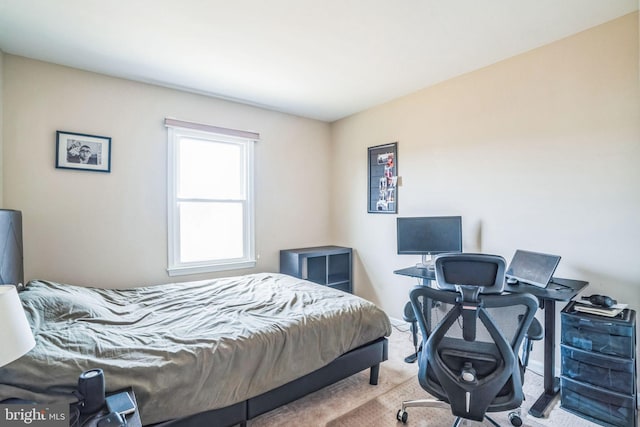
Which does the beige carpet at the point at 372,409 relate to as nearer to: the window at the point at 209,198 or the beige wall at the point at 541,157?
the beige wall at the point at 541,157

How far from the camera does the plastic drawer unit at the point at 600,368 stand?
1.81 meters

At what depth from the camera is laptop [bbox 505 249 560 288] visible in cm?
216

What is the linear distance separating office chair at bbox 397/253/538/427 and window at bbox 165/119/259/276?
8.14 ft

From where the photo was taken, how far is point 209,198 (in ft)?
11.4

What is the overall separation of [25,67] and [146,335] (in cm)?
250

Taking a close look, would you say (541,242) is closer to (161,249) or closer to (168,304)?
(168,304)

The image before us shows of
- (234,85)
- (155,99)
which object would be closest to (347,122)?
(234,85)

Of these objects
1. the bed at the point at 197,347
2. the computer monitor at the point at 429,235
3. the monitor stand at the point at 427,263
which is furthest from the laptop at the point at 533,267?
the bed at the point at 197,347

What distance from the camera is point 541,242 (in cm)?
247

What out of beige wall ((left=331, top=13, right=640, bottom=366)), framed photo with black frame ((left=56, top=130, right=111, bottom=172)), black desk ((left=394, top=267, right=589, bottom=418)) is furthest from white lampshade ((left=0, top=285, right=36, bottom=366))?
beige wall ((left=331, top=13, right=640, bottom=366))


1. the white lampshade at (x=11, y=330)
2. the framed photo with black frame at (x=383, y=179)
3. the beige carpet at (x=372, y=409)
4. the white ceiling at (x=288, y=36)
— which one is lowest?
the beige carpet at (x=372, y=409)

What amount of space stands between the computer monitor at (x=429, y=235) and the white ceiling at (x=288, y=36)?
4.58 feet

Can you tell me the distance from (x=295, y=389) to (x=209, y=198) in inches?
89.7

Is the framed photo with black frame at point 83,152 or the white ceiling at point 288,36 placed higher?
the white ceiling at point 288,36
